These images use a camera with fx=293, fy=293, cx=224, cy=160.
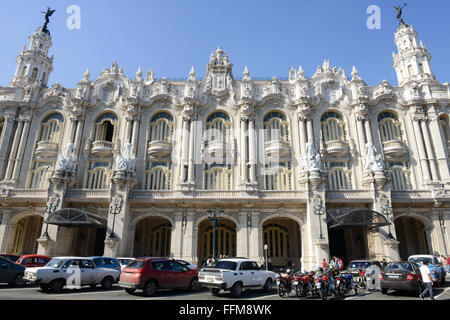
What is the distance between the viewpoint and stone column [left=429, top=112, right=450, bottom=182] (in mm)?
28844

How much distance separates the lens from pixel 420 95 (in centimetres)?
3256

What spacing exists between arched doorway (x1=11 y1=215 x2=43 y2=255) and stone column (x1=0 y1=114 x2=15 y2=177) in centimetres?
547

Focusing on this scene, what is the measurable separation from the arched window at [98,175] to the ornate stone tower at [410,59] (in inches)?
1371

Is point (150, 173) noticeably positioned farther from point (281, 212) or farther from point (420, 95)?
point (420, 95)

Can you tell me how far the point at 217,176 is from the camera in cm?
3020

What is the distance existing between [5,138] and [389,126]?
41709 millimetres

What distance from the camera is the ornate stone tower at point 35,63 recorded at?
35.4 metres

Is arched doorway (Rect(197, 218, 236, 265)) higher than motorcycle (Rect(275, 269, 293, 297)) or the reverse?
higher

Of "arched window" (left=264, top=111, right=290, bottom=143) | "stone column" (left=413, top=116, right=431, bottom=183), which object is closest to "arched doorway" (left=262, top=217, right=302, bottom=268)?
"arched window" (left=264, top=111, right=290, bottom=143)

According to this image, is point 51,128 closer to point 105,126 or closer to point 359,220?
point 105,126

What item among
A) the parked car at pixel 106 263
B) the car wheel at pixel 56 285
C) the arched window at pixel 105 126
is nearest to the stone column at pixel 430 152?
the parked car at pixel 106 263

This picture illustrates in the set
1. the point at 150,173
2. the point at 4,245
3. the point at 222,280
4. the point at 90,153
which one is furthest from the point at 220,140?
the point at 4,245

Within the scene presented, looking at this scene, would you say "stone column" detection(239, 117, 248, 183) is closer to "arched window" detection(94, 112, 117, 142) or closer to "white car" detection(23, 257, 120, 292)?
"arched window" detection(94, 112, 117, 142)

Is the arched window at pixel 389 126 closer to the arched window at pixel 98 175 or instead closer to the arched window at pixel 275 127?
the arched window at pixel 275 127
